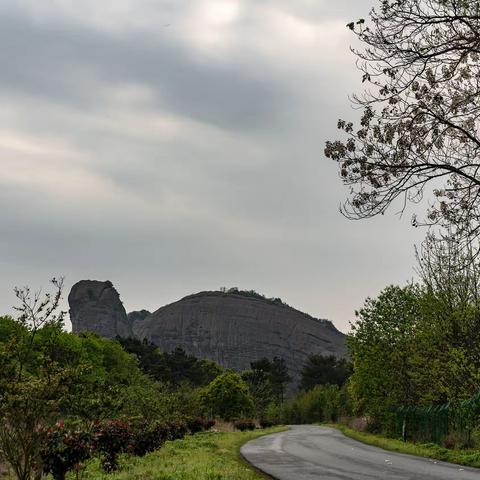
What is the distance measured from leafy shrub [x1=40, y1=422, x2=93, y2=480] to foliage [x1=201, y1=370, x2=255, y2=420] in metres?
58.4

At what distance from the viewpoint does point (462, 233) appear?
1191cm

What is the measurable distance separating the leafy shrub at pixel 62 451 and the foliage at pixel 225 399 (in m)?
58.4

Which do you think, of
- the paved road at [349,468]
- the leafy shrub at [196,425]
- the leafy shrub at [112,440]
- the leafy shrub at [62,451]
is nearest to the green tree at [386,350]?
the leafy shrub at [196,425]

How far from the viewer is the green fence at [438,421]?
26.8m

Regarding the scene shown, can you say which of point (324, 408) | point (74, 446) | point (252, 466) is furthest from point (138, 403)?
point (324, 408)

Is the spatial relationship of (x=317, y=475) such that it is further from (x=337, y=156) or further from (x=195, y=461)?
(x=337, y=156)

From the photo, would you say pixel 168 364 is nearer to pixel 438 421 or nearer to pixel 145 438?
pixel 438 421

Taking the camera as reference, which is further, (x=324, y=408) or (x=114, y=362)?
(x=324, y=408)

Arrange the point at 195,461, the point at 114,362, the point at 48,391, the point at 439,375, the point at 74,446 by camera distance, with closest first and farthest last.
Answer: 1. the point at 48,391
2. the point at 74,446
3. the point at 195,461
4. the point at 439,375
5. the point at 114,362

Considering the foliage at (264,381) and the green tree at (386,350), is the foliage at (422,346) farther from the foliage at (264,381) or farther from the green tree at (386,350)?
the foliage at (264,381)

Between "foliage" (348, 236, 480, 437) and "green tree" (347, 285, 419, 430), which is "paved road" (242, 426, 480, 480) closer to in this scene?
"foliage" (348, 236, 480, 437)

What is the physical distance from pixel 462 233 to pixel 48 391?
8.20 metres

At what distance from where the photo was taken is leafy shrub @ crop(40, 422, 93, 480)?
12.5 meters

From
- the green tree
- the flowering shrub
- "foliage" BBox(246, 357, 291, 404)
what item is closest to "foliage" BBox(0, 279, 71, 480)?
the flowering shrub
